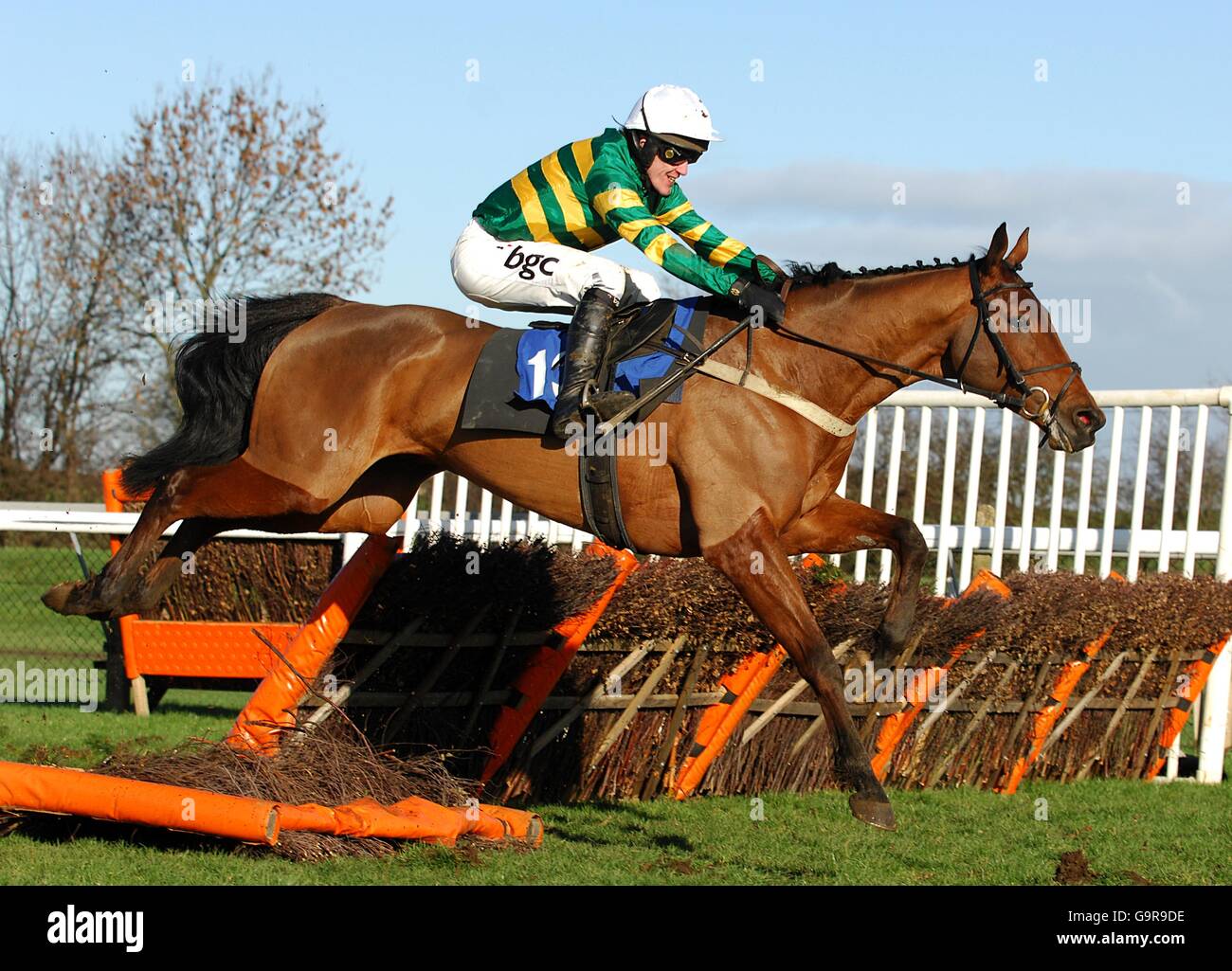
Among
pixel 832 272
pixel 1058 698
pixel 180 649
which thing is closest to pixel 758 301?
pixel 832 272

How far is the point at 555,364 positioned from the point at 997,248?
1811 mm

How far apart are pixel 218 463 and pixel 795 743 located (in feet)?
10.9

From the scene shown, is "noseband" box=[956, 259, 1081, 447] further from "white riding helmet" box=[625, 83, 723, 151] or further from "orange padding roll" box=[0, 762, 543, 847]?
"orange padding roll" box=[0, 762, 543, 847]

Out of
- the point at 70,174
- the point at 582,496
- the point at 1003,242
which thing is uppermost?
the point at 70,174

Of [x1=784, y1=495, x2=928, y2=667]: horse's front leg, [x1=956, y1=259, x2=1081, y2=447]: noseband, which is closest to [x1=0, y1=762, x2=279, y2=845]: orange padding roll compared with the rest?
[x1=784, y1=495, x2=928, y2=667]: horse's front leg

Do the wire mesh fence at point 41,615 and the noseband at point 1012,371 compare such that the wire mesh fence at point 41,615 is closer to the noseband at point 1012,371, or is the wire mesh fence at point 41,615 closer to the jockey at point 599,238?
the jockey at point 599,238

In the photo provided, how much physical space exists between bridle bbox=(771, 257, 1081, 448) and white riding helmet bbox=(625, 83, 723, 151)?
40.4 inches

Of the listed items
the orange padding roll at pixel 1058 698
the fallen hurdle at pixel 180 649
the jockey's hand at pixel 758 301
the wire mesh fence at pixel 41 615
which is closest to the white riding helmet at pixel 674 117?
the jockey's hand at pixel 758 301

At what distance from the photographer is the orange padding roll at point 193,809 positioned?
485 centimetres

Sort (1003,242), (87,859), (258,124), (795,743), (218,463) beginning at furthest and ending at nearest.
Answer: (258,124), (795,743), (218,463), (1003,242), (87,859)

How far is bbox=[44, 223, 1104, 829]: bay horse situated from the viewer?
221 inches
